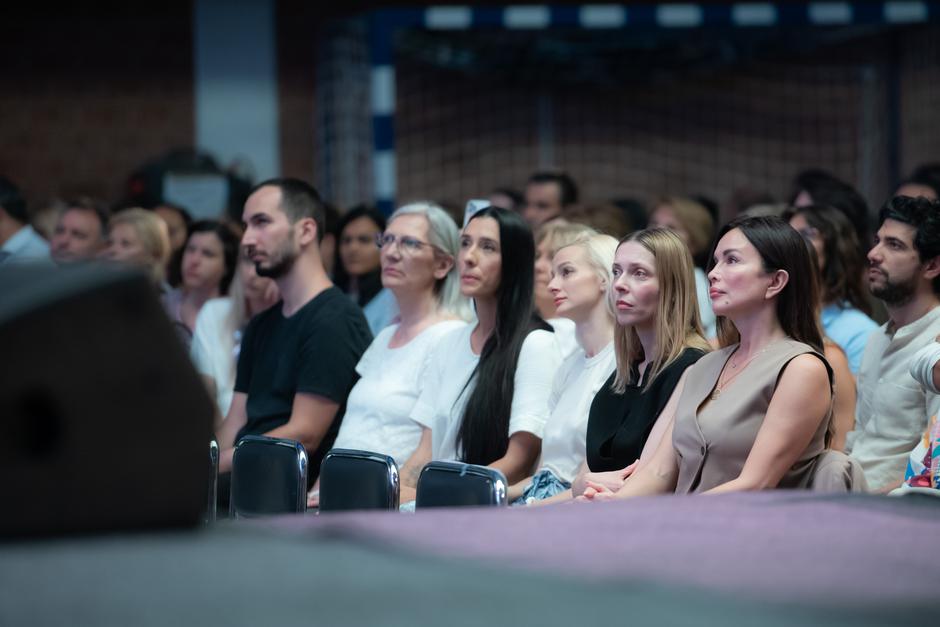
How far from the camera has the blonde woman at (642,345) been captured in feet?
11.3

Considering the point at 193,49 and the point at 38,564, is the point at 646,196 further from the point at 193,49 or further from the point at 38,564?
the point at 38,564

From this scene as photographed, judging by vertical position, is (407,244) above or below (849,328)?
above

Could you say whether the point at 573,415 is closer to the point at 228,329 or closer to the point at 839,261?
the point at 839,261

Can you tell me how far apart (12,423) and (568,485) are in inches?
108

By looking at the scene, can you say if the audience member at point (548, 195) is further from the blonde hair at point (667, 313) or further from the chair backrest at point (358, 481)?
the chair backrest at point (358, 481)

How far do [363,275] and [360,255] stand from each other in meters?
0.10

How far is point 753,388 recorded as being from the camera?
3039 millimetres

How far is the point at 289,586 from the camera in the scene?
1.03 m

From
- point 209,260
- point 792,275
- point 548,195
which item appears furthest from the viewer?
point 548,195

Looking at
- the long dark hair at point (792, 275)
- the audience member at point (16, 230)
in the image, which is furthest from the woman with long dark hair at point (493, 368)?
the audience member at point (16, 230)

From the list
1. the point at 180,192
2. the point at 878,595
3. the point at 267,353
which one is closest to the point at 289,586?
the point at 878,595

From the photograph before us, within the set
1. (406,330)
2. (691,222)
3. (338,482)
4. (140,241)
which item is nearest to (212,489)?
(338,482)

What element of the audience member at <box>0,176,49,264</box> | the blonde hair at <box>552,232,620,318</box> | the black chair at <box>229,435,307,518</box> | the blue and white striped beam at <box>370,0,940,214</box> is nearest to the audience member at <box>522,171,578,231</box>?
the blue and white striped beam at <box>370,0,940,214</box>

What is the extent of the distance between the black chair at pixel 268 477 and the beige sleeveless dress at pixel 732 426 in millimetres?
1058
